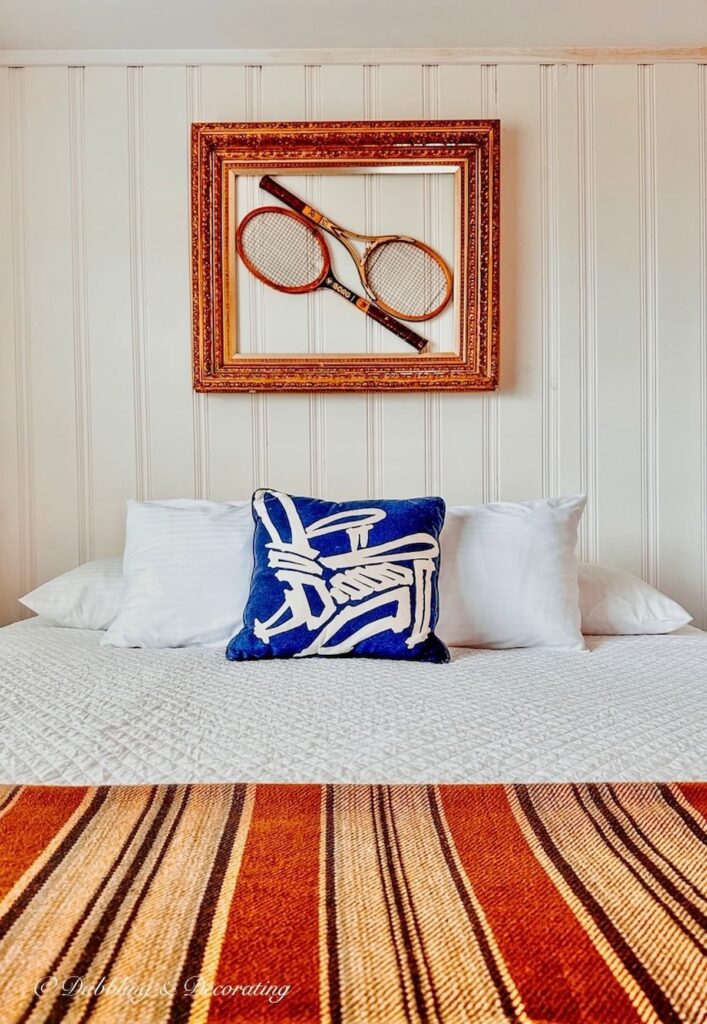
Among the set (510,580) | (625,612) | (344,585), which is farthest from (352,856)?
(625,612)

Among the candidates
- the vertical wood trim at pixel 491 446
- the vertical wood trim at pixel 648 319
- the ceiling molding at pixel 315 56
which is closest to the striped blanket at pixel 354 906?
the vertical wood trim at pixel 491 446

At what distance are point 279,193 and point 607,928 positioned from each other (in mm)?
2020

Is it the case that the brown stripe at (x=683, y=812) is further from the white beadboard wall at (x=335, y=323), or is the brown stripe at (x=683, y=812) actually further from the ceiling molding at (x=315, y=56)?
the ceiling molding at (x=315, y=56)

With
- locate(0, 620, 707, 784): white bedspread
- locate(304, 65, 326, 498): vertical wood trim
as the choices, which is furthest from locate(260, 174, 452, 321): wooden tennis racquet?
locate(0, 620, 707, 784): white bedspread

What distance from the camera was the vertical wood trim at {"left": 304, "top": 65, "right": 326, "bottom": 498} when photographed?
6.52ft

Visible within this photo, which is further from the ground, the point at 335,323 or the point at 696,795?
the point at 335,323

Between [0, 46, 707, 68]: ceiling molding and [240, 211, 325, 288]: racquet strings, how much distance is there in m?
0.48

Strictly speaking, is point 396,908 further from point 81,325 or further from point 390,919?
point 81,325

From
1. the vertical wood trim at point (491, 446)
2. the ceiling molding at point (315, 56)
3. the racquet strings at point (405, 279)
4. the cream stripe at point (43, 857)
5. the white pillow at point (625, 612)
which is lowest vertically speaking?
the white pillow at point (625, 612)

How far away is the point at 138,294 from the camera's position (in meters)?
2.02

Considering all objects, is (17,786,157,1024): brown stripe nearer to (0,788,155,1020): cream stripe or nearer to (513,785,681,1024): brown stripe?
(0,788,155,1020): cream stripe

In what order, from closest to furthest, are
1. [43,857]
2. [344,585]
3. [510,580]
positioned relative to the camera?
[43,857]
[344,585]
[510,580]

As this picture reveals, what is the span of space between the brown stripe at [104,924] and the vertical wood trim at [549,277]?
5.61 ft

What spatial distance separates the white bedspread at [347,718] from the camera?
2.44 ft
